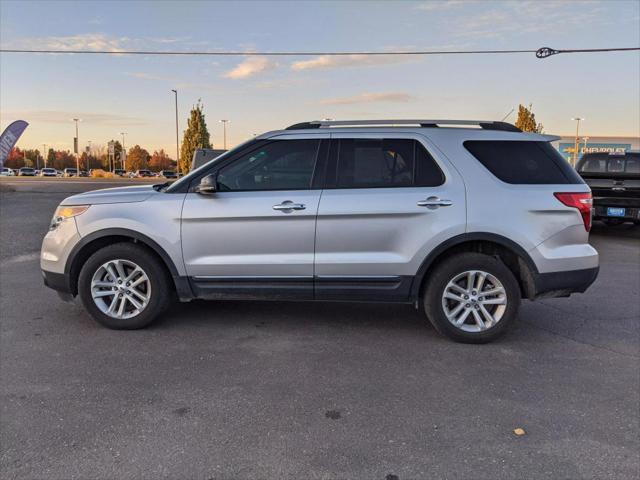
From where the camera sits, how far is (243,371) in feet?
12.9

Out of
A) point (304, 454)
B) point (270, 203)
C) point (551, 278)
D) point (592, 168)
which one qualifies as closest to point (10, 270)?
point (270, 203)

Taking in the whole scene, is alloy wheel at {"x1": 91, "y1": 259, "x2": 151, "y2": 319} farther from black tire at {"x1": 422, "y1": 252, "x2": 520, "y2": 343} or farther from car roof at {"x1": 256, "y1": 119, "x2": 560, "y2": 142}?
black tire at {"x1": 422, "y1": 252, "x2": 520, "y2": 343}

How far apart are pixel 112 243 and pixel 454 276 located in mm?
3170

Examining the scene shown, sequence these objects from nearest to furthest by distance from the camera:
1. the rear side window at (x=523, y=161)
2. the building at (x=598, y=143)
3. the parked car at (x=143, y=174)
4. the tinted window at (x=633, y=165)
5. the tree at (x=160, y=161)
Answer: the rear side window at (x=523, y=161) < the tinted window at (x=633, y=165) < the building at (x=598, y=143) < the parked car at (x=143, y=174) < the tree at (x=160, y=161)

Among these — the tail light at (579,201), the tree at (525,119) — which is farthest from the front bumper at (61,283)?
the tree at (525,119)

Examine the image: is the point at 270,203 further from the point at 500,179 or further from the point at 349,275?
the point at 500,179

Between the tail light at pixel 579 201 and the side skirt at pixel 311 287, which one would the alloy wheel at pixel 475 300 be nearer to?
the side skirt at pixel 311 287

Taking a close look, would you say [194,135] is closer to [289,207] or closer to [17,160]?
[289,207]

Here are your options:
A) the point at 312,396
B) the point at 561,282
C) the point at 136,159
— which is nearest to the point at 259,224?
the point at 312,396

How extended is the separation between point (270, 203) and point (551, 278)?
2.53 metres

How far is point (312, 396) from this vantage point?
3525 millimetres

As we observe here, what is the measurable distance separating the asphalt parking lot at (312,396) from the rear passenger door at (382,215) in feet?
1.88

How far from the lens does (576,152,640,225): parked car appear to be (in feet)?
36.8

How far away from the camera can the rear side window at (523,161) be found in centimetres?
454
